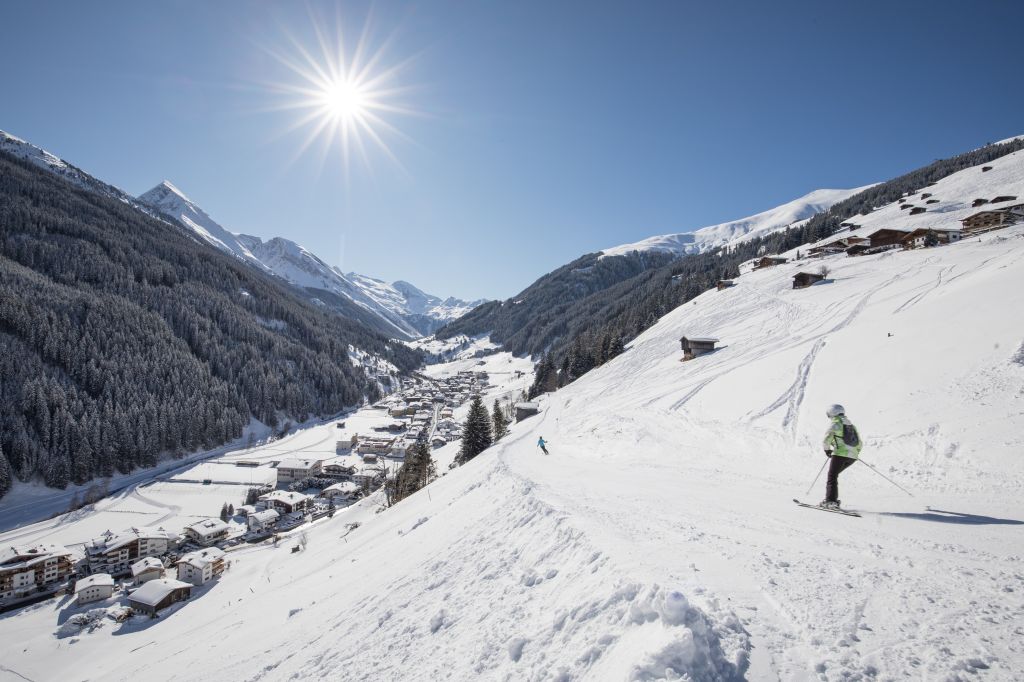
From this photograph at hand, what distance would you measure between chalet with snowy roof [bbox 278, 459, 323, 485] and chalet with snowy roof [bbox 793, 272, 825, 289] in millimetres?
76159

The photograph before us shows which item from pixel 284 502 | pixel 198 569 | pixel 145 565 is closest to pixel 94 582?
pixel 145 565

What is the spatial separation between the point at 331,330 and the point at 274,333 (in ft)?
127

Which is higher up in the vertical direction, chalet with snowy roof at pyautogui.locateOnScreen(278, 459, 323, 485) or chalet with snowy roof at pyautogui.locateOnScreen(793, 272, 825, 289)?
chalet with snowy roof at pyautogui.locateOnScreen(793, 272, 825, 289)

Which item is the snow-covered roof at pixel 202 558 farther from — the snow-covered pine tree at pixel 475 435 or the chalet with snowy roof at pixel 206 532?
the snow-covered pine tree at pixel 475 435

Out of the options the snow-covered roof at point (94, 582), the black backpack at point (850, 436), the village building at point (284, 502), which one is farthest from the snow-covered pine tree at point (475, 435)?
the black backpack at point (850, 436)

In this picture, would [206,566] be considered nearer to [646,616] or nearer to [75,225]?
[646,616]

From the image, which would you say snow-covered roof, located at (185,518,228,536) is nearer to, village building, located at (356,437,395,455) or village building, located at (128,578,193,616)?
village building, located at (128,578,193,616)

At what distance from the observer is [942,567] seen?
5.27 meters

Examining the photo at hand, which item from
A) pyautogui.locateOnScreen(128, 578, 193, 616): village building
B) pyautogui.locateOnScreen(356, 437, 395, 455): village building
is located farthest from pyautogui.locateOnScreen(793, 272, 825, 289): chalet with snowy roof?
pyautogui.locateOnScreen(356, 437, 395, 455): village building

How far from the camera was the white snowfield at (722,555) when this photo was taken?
414 cm

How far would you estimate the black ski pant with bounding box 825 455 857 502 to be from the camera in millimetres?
8348

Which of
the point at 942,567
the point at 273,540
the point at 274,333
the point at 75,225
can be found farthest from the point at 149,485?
the point at 75,225

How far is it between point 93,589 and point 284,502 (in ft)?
68.8

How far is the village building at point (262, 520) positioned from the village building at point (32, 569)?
14322 millimetres
